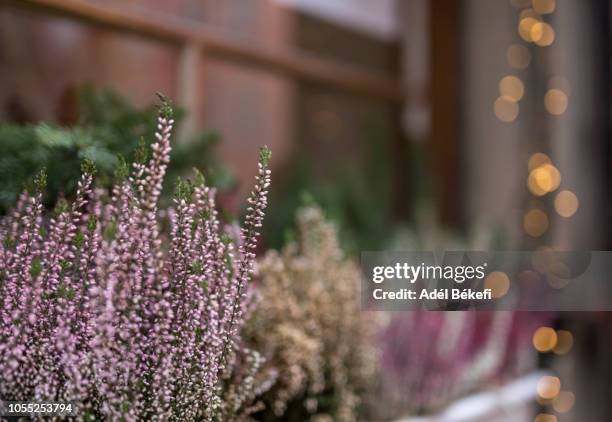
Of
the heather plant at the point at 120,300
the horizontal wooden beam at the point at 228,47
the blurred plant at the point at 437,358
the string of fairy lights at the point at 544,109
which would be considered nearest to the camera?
the heather plant at the point at 120,300

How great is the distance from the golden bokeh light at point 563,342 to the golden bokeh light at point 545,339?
0.02 meters

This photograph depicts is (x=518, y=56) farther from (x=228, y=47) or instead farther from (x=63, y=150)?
(x=63, y=150)

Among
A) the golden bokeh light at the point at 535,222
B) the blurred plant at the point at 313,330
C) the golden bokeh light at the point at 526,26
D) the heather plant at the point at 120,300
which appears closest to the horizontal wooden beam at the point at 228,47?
the golden bokeh light at the point at 526,26

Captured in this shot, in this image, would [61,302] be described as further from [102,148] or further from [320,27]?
[320,27]

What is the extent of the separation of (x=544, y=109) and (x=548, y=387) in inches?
40.7

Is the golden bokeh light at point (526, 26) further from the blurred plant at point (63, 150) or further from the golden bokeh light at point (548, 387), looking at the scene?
the blurred plant at point (63, 150)

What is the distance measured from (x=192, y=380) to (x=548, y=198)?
2.02 meters

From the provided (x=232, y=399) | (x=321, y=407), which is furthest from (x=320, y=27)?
(x=232, y=399)

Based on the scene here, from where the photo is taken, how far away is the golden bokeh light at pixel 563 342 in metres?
2.36

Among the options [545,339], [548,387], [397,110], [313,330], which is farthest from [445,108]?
[313,330]

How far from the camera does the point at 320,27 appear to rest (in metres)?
2.39

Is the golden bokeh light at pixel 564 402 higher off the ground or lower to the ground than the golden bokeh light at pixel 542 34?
lower

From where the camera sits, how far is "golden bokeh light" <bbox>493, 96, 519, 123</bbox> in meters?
2.71

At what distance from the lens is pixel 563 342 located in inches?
93.4
